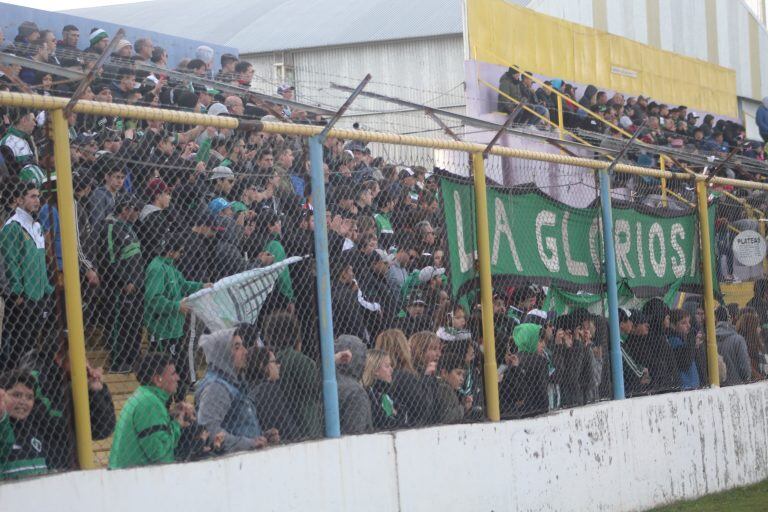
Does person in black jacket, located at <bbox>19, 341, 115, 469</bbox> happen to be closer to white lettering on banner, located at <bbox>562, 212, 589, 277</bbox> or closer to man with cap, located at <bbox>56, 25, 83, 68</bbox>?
white lettering on banner, located at <bbox>562, 212, 589, 277</bbox>

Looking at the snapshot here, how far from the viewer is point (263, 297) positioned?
6605mm

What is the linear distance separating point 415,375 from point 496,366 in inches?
36.4

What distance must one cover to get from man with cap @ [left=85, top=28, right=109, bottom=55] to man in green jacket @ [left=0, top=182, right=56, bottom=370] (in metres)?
6.10

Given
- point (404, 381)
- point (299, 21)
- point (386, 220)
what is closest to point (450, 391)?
point (404, 381)

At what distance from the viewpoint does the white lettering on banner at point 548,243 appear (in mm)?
9016

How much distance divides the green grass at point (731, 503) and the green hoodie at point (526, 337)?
6.52ft

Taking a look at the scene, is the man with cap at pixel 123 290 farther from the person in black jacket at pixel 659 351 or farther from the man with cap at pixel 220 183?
the person in black jacket at pixel 659 351

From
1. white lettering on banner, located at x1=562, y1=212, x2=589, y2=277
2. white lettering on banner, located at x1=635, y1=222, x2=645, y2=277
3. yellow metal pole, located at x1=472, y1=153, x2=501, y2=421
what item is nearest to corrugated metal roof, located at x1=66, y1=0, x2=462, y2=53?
white lettering on banner, located at x1=635, y1=222, x2=645, y2=277

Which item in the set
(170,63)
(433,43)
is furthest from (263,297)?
(433,43)

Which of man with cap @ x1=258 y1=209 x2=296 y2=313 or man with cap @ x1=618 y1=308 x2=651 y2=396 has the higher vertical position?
man with cap @ x1=258 y1=209 x2=296 y2=313

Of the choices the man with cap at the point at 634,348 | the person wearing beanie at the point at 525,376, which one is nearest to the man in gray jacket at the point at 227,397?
the person wearing beanie at the point at 525,376

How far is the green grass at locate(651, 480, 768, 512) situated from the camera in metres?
9.75

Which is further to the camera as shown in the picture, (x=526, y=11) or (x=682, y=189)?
(x=526, y=11)

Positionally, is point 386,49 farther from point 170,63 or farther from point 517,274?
point 517,274
